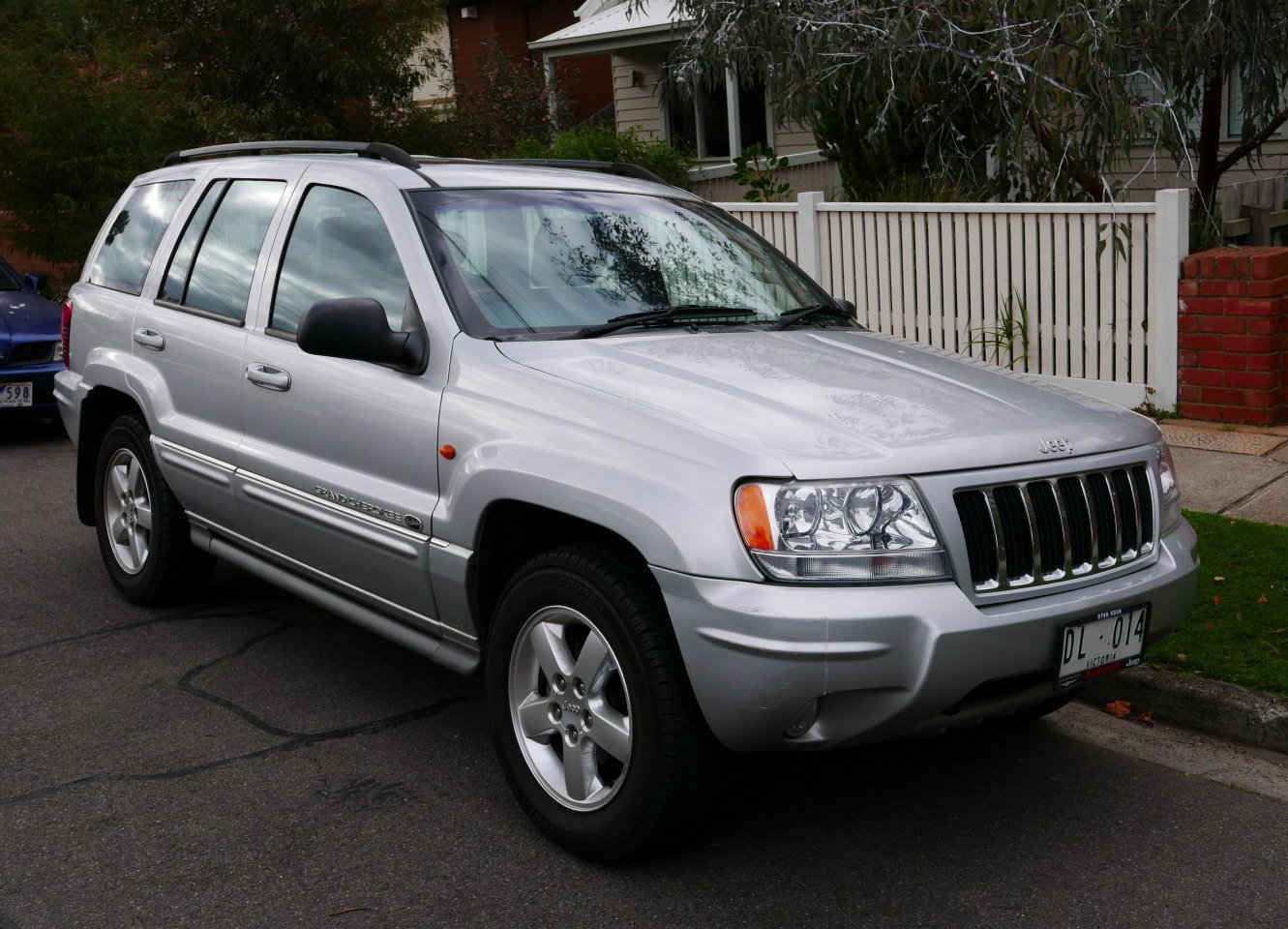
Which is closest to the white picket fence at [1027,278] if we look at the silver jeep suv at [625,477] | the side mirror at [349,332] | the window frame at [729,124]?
the silver jeep suv at [625,477]

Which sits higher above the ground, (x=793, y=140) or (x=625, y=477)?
(x=793, y=140)

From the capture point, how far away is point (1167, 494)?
4.06m

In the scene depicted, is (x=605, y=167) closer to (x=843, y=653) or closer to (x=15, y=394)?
(x=843, y=653)

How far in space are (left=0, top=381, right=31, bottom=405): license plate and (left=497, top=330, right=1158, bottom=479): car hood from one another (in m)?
7.34

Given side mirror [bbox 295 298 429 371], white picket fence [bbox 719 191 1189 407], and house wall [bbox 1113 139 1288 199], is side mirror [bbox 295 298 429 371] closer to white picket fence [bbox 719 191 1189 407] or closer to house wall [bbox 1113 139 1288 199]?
white picket fence [bbox 719 191 1189 407]

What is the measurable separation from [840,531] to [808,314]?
1717mm

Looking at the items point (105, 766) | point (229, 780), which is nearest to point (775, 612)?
point (229, 780)

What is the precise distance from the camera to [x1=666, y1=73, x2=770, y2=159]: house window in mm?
20219

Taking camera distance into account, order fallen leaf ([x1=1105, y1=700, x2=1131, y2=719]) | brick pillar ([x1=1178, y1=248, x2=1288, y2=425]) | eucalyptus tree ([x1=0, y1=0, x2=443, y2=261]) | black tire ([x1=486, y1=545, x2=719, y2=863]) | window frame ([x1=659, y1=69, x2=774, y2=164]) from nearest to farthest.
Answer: black tire ([x1=486, y1=545, x2=719, y2=863]), fallen leaf ([x1=1105, y1=700, x2=1131, y2=719]), brick pillar ([x1=1178, y1=248, x2=1288, y2=425]), eucalyptus tree ([x1=0, y1=0, x2=443, y2=261]), window frame ([x1=659, y1=69, x2=774, y2=164])

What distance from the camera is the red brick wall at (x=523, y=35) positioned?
26.6 m

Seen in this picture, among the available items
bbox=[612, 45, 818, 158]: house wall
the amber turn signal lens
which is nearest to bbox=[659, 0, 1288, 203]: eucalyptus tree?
the amber turn signal lens

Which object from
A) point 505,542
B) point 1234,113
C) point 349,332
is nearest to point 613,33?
point 1234,113

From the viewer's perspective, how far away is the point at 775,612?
3264mm

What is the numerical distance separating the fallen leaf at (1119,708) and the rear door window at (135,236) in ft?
13.7
